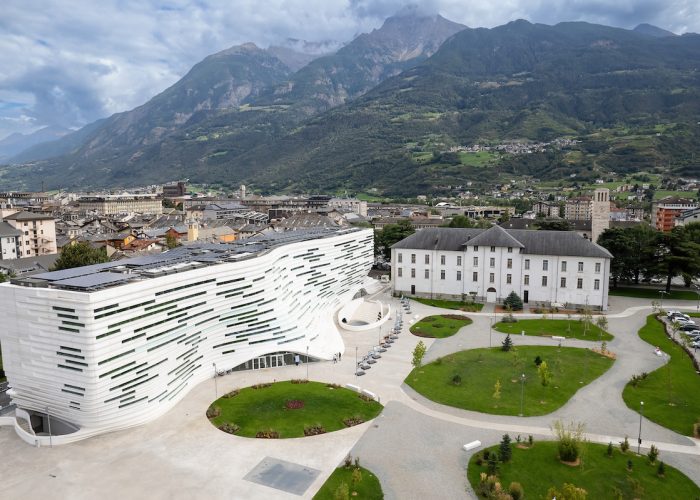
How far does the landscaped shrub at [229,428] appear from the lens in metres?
36.1

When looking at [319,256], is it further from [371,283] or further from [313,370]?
[371,283]

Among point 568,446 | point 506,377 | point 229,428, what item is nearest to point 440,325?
point 506,377

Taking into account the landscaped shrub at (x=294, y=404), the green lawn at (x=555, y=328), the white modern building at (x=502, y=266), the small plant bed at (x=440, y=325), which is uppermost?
the white modern building at (x=502, y=266)

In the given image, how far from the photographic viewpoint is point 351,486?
29.3 m

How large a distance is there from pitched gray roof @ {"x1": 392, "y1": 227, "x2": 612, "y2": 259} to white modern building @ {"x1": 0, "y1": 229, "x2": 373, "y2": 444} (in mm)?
34124

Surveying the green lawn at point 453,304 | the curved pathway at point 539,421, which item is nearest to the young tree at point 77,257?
the curved pathway at point 539,421

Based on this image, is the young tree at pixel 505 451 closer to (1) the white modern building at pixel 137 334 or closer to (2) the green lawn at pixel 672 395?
(2) the green lawn at pixel 672 395

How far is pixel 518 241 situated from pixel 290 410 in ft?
167

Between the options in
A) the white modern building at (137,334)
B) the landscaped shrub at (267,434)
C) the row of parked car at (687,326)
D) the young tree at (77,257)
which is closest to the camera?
the white modern building at (137,334)

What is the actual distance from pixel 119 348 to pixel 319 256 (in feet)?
107

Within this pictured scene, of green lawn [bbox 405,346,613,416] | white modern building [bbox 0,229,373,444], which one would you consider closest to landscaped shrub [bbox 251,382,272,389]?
white modern building [bbox 0,229,373,444]

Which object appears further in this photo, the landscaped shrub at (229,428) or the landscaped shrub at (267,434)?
the landscaped shrub at (229,428)

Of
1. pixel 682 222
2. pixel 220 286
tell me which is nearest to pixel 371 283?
pixel 220 286

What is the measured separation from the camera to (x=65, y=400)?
35.2 meters
